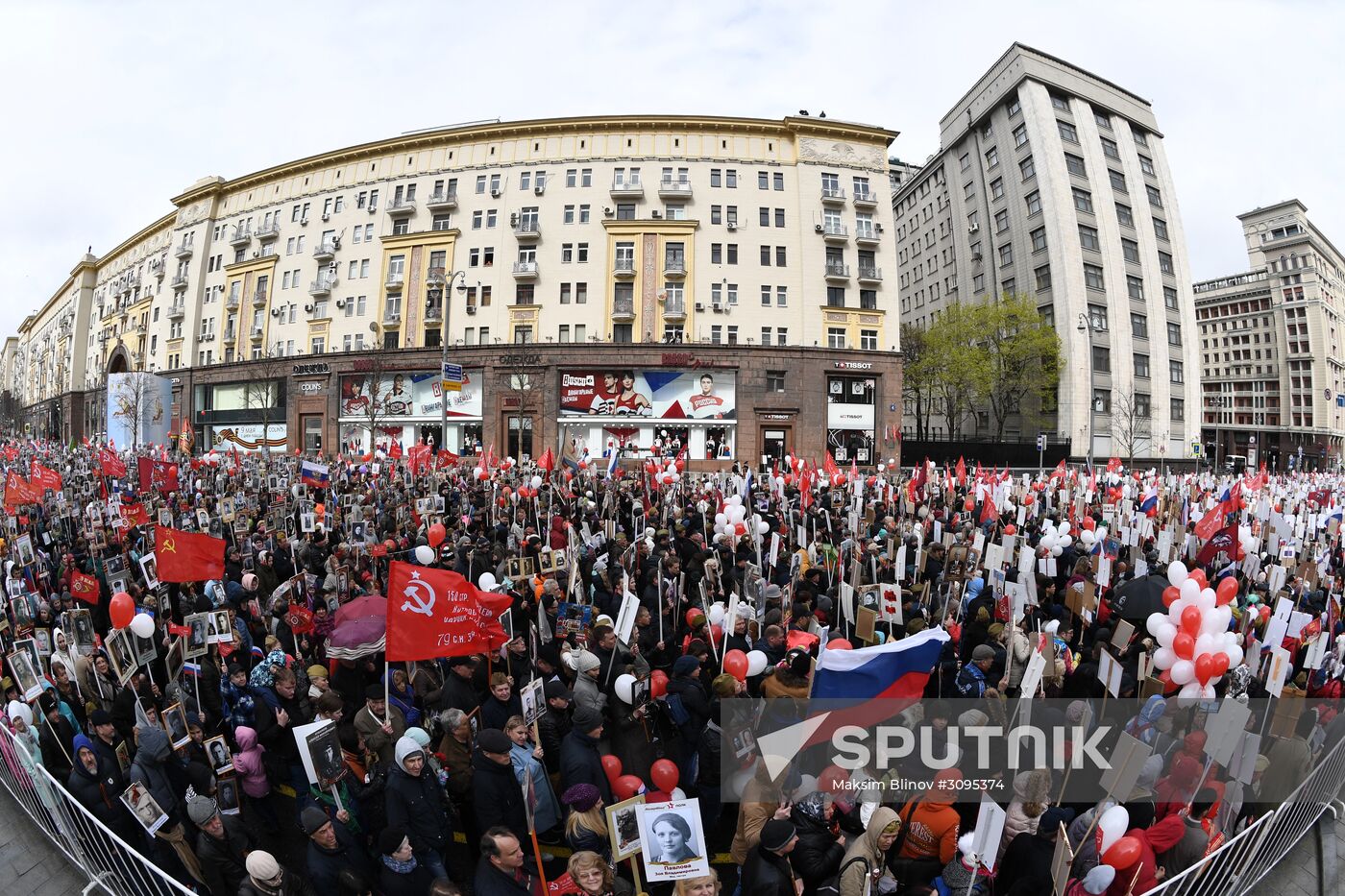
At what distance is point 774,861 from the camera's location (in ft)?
12.9

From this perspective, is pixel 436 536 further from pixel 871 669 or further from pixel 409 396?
pixel 409 396

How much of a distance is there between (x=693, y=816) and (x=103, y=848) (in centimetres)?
412

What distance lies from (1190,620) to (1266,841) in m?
1.56

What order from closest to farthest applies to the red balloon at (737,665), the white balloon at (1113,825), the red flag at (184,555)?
1. the white balloon at (1113,825)
2. the red balloon at (737,665)
3. the red flag at (184,555)

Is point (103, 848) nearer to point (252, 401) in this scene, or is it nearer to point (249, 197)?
point (252, 401)

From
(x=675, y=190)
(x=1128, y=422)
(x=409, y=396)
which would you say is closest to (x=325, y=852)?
(x=675, y=190)

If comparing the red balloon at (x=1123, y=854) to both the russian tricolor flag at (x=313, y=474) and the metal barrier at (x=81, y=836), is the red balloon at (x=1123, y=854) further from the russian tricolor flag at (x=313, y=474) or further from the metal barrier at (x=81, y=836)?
the russian tricolor flag at (x=313, y=474)

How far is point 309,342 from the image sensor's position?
47.7 meters

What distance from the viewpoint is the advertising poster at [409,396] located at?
41719mm

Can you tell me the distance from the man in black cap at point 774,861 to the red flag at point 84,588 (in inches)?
380

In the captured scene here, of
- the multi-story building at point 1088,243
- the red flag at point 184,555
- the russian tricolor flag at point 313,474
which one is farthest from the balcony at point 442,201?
the red flag at point 184,555

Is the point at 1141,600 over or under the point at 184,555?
under

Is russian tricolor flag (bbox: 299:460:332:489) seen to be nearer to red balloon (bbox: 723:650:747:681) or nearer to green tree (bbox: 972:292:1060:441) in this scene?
red balloon (bbox: 723:650:747:681)

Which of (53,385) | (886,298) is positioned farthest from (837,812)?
(53,385)
